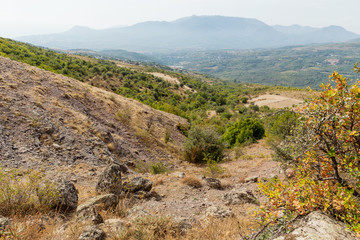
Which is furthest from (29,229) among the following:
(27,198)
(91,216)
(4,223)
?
(27,198)

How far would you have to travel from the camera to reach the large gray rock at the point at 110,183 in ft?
19.0

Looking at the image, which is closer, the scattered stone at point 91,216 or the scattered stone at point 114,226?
the scattered stone at point 114,226

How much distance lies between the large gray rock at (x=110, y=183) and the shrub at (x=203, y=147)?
6.38m

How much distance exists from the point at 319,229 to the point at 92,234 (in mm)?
3529

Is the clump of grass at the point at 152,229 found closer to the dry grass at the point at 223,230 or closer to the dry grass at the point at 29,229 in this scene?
the dry grass at the point at 223,230

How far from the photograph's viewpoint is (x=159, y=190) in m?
7.20

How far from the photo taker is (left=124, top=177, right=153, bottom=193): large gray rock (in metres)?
6.30

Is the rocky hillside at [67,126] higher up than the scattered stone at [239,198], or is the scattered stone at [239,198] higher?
the rocky hillside at [67,126]

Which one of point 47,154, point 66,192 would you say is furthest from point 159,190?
point 47,154

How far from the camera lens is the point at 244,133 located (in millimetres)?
17250

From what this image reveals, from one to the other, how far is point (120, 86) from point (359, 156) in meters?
37.2

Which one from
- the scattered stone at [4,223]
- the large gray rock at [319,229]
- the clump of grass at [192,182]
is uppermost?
the large gray rock at [319,229]

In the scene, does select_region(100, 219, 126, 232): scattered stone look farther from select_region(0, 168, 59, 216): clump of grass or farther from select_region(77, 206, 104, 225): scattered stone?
select_region(0, 168, 59, 216): clump of grass

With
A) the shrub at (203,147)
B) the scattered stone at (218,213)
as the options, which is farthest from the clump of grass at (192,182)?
the shrub at (203,147)
